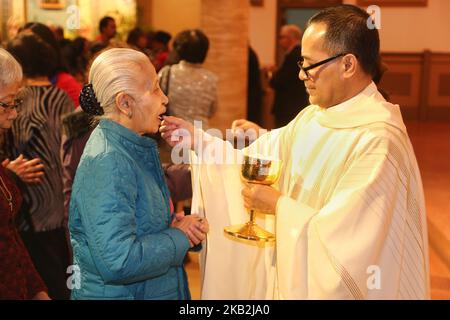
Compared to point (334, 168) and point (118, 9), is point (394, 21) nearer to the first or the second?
point (118, 9)

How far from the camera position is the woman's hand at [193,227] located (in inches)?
79.0

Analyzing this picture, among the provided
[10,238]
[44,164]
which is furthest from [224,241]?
[44,164]

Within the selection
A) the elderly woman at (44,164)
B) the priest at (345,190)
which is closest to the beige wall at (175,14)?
the elderly woman at (44,164)

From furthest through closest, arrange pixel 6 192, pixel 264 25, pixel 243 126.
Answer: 1. pixel 264 25
2. pixel 243 126
3. pixel 6 192

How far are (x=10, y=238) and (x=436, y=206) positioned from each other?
14.9ft

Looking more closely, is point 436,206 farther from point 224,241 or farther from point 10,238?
point 10,238

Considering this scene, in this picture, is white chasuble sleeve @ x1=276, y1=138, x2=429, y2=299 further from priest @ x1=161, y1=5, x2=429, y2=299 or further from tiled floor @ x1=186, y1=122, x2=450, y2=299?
tiled floor @ x1=186, y1=122, x2=450, y2=299

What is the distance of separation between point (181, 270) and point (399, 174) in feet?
2.35

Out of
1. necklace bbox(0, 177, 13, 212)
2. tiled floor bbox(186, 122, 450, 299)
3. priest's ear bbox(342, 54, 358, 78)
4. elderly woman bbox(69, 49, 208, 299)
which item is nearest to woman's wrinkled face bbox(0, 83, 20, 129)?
necklace bbox(0, 177, 13, 212)

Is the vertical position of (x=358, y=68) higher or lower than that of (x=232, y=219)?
higher

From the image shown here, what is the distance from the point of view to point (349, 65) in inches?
82.7

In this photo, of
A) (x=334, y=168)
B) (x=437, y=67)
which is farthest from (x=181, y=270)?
(x=437, y=67)

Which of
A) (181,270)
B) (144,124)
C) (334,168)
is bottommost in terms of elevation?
(181,270)

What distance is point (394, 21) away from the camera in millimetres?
11867
